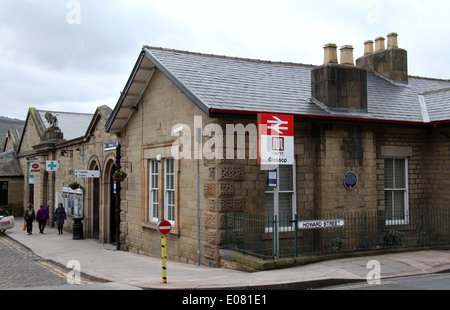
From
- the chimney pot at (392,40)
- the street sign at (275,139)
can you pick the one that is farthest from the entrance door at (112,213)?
the chimney pot at (392,40)

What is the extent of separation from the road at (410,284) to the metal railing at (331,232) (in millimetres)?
1907

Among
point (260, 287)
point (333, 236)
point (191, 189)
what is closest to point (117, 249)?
point (191, 189)

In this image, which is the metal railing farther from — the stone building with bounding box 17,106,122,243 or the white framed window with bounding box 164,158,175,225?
the stone building with bounding box 17,106,122,243

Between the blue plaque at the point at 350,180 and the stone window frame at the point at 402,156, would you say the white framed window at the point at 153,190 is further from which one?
the stone window frame at the point at 402,156

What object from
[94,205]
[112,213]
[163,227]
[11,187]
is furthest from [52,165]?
[163,227]

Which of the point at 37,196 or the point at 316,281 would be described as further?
the point at 37,196

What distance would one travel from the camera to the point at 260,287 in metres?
8.56

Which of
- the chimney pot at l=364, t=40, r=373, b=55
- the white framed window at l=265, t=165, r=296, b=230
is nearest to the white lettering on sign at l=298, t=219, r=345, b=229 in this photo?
the white framed window at l=265, t=165, r=296, b=230

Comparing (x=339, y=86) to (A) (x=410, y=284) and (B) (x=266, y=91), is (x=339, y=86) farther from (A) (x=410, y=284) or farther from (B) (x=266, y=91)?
(A) (x=410, y=284)

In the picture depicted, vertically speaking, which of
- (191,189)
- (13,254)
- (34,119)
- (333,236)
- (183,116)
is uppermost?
(34,119)

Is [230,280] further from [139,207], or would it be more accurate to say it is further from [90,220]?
[90,220]

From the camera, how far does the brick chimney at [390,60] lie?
17.3 metres

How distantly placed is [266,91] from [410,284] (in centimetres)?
643
